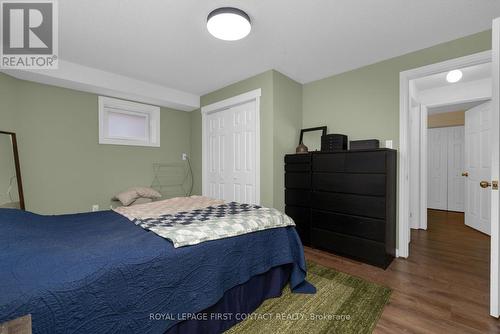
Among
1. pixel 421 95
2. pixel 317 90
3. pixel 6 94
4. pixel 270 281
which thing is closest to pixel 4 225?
pixel 270 281

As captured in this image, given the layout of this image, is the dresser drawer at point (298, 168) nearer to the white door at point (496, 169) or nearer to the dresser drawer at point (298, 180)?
the dresser drawer at point (298, 180)

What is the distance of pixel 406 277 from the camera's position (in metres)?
2.08

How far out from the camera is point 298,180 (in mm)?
2916

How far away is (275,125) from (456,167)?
4861mm

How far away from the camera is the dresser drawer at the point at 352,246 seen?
7.38 feet

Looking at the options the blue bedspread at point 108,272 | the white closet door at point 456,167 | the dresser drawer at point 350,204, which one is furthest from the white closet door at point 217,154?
the white closet door at point 456,167

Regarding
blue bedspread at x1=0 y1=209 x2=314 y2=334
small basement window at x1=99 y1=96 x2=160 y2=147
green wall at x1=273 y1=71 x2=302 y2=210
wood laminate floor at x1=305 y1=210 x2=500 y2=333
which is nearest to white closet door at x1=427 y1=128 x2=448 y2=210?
wood laminate floor at x1=305 y1=210 x2=500 y2=333

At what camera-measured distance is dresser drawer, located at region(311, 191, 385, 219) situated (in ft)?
7.41

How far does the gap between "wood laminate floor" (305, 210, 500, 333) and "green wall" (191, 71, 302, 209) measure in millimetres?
947

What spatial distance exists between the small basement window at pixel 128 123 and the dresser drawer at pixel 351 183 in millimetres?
2823

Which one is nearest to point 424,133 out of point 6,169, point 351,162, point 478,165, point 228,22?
point 478,165

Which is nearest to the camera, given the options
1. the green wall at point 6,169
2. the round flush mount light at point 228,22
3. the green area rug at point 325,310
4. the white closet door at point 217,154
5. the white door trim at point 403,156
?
the green area rug at point 325,310

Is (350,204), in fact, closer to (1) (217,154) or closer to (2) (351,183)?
(2) (351,183)

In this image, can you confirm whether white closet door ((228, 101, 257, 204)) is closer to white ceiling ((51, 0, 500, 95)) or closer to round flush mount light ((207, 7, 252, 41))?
white ceiling ((51, 0, 500, 95))
